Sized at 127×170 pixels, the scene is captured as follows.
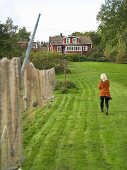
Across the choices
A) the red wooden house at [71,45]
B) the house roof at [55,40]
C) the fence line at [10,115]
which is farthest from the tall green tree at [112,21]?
the house roof at [55,40]

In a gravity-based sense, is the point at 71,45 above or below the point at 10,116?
below

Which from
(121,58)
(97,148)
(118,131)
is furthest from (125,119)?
(121,58)

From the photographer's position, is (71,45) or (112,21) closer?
(112,21)

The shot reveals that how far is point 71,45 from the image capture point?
11838 centimetres

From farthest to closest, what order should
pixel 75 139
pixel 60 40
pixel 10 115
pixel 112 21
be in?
pixel 60 40 → pixel 112 21 → pixel 75 139 → pixel 10 115

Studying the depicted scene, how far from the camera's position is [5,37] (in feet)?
104

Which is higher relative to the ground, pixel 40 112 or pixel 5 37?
pixel 5 37

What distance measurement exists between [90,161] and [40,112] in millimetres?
8317

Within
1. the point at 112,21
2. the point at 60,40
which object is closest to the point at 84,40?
the point at 60,40

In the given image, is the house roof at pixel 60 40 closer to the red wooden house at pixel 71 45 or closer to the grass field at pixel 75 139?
the red wooden house at pixel 71 45

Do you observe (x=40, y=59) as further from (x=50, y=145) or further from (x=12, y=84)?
(x=12, y=84)

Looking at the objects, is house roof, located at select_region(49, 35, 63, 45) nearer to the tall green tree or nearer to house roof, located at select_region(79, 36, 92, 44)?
house roof, located at select_region(79, 36, 92, 44)

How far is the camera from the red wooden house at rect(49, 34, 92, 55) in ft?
388

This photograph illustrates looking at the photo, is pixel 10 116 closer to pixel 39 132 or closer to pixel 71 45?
pixel 39 132
